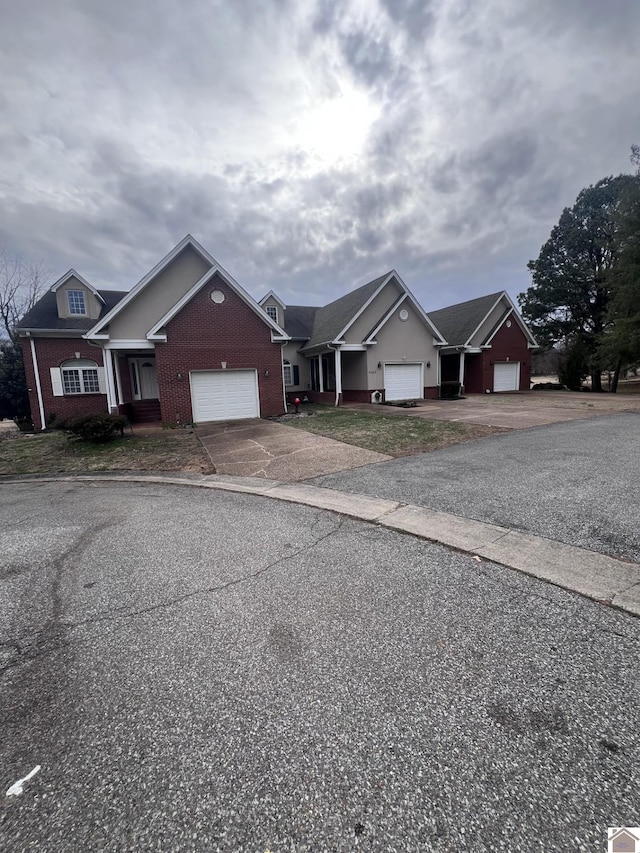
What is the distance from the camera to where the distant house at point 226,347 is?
587 inches

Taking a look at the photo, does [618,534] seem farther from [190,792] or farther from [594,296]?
[594,296]

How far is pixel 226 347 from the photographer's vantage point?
50.3 ft

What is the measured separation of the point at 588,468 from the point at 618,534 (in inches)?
117

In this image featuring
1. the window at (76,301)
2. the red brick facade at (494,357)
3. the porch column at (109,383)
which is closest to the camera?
the porch column at (109,383)

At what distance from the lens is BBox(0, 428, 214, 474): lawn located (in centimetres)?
893

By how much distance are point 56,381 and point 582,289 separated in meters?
35.3

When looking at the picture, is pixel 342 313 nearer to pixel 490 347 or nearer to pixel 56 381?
pixel 490 347

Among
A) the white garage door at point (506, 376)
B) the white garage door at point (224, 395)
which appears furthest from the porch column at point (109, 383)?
the white garage door at point (506, 376)

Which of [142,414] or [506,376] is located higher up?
[506,376]

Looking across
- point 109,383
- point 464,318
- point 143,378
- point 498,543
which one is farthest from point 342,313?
point 498,543

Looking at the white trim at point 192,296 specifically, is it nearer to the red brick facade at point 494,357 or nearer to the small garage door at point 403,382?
the small garage door at point 403,382

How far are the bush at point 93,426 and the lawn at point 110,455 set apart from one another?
292 mm

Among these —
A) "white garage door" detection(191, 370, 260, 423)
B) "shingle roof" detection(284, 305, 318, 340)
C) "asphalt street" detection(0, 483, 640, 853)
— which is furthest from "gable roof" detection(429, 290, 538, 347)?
"asphalt street" detection(0, 483, 640, 853)

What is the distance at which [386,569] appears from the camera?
144 inches
